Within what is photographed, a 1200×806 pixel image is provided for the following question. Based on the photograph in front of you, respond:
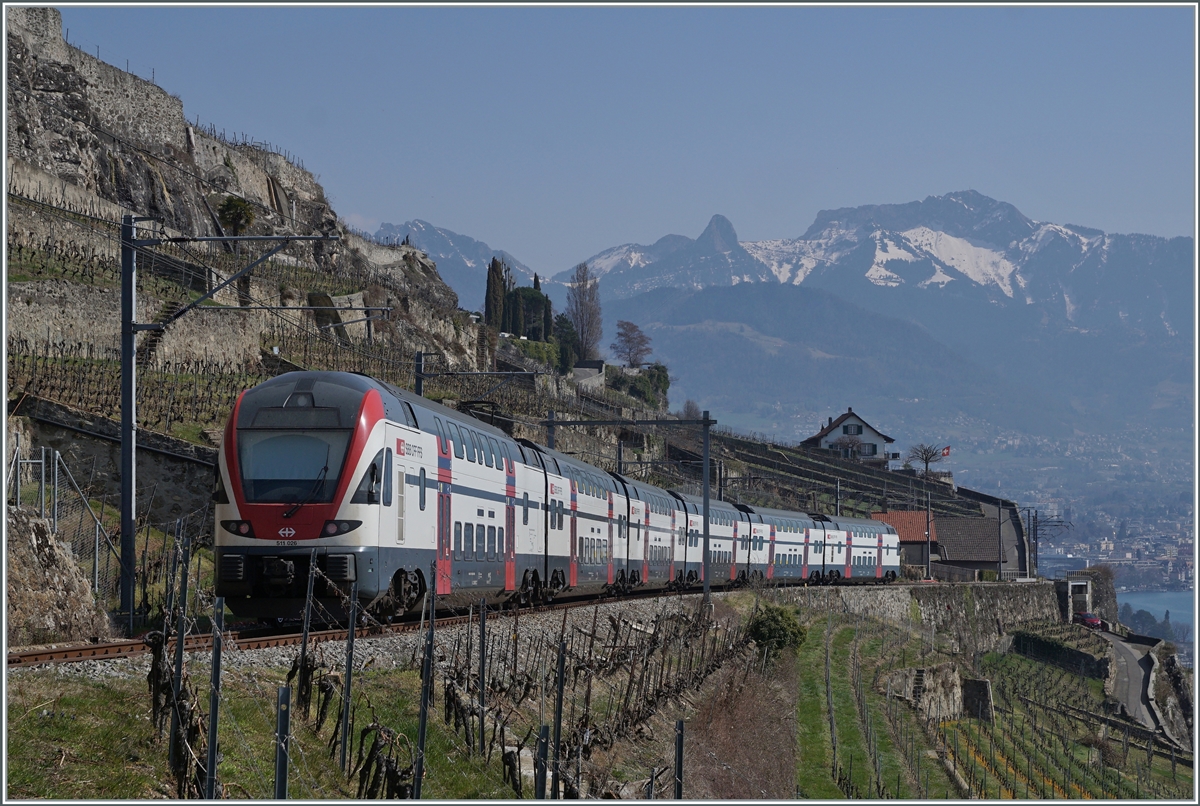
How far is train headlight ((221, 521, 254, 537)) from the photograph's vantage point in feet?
66.9

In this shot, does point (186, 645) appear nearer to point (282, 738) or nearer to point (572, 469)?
point (282, 738)

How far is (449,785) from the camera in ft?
50.9

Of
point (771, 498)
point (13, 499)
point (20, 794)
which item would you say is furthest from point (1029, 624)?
point (20, 794)

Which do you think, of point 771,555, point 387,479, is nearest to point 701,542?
point 771,555

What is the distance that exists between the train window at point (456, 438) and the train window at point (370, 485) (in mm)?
4387

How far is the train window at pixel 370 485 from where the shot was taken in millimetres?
20609

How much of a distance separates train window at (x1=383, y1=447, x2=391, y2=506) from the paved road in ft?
178

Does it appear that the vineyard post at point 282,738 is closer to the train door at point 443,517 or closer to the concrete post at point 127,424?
the concrete post at point 127,424

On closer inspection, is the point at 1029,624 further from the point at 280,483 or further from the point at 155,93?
the point at 280,483

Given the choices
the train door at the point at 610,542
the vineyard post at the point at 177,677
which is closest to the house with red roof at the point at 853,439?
the train door at the point at 610,542

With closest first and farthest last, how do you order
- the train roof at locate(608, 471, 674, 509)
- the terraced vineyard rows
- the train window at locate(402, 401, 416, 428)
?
the train window at locate(402, 401, 416, 428) < the terraced vineyard rows < the train roof at locate(608, 471, 674, 509)

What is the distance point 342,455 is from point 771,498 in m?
99.0

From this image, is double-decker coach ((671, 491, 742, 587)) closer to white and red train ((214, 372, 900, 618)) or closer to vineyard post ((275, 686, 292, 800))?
white and red train ((214, 372, 900, 618))

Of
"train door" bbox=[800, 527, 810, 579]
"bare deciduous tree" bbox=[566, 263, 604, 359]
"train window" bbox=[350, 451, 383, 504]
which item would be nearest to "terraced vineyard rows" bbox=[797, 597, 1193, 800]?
"train door" bbox=[800, 527, 810, 579]
